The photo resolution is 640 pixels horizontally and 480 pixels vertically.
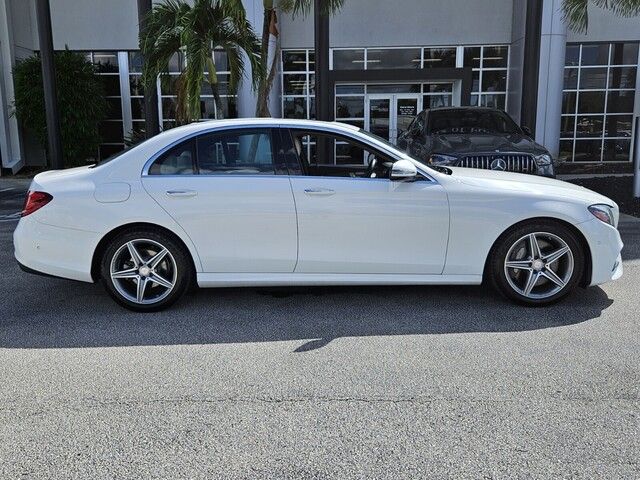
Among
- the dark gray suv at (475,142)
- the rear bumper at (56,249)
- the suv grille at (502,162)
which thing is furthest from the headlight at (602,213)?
the rear bumper at (56,249)

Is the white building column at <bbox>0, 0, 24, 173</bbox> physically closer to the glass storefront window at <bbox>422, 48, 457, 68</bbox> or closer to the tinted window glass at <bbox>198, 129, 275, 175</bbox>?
the glass storefront window at <bbox>422, 48, 457, 68</bbox>

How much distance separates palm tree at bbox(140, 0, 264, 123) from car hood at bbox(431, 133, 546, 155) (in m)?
3.49

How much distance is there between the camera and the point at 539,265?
5336 mm

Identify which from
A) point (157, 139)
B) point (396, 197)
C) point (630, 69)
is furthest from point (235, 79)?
point (630, 69)

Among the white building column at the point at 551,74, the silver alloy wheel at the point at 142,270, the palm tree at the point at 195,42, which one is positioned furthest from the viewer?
the white building column at the point at 551,74

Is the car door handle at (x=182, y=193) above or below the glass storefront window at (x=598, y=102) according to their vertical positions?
below

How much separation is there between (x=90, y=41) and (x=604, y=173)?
15.3 meters

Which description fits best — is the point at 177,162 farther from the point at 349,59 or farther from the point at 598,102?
the point at 598,102

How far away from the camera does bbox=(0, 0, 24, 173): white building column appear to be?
1719 cm

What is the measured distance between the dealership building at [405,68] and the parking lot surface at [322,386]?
42.7 ft

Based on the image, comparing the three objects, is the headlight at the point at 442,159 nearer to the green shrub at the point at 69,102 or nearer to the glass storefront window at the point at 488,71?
the glass storefront window at the point at 488,71

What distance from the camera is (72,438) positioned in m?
3.28

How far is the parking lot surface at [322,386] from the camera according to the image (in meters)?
3.06

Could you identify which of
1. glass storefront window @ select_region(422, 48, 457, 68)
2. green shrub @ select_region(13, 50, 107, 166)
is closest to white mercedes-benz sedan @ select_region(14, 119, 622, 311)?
green shrub @ select_region(13, 50, 107, 166)
